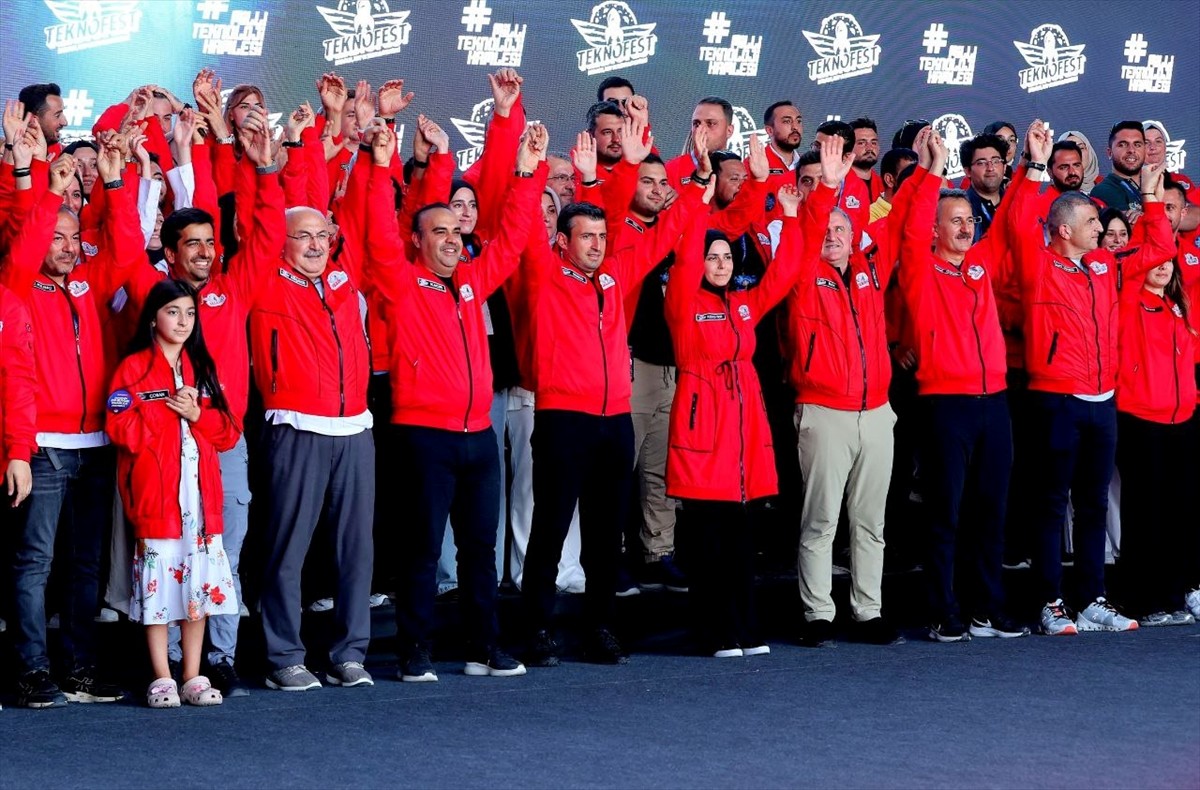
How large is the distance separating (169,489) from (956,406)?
118 inches

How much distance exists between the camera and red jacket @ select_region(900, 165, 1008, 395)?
6.70m

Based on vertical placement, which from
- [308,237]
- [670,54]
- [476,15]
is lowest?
[308,237]

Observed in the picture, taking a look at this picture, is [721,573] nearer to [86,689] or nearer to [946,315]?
[946,315]

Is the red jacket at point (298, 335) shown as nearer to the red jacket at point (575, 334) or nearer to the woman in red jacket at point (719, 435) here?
the red jacket at point (575, 334)

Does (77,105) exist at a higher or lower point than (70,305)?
higher

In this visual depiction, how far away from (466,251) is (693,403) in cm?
99

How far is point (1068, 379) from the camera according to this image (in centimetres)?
691

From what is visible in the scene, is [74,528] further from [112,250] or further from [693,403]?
[693,403]

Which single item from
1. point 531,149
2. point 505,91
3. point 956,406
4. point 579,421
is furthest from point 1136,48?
point 579,421

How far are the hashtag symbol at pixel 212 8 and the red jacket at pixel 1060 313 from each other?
3.41m

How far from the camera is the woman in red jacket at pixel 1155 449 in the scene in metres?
7.23

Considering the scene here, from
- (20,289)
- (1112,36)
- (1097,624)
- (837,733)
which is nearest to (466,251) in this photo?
(20,289)

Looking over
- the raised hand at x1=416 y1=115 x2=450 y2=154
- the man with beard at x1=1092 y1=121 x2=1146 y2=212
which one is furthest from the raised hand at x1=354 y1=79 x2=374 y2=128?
the man with beard at x1=1092 y1=121 x2=1146 y2=212

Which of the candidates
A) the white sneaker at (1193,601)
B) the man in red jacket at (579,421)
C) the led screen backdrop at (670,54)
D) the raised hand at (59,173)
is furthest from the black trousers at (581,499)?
the white sneaker at (1193,601)
